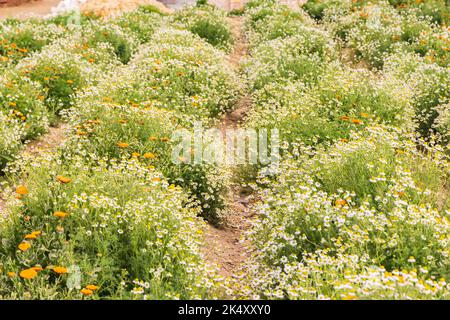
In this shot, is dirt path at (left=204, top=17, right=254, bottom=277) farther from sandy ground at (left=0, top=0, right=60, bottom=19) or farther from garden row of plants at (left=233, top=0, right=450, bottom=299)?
sandy ground at (left=0, top=0, right=60, bottom=19)

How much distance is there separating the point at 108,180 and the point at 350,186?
233cm

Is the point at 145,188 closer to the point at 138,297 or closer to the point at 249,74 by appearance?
the point at 138,297

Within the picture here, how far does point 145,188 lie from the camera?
502cm

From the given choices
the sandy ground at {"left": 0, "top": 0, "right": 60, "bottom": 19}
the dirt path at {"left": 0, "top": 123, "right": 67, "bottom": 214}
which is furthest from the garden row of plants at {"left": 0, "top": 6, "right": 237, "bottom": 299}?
the sandy ground at {"left": 0, "top": 0, "right": 60, "bottom": 19}

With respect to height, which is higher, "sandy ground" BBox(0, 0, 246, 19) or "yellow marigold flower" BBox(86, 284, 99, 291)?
"yellow marigold flower" BBox(86, 284, 99, 291)

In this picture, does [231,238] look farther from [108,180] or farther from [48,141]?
[48,141]

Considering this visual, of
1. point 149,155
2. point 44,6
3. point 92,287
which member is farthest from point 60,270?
point 44,6

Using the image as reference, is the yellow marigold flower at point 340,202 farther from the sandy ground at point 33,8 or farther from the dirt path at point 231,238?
the sandy ground at point 33,8

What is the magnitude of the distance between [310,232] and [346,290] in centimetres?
117

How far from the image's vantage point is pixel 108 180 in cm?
507

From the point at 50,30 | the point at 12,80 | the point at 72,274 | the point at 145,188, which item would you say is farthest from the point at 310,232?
the point at 50,30

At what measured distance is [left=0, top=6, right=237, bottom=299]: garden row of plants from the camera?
4.12 metres

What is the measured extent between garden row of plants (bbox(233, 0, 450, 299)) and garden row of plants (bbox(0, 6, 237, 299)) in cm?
70
